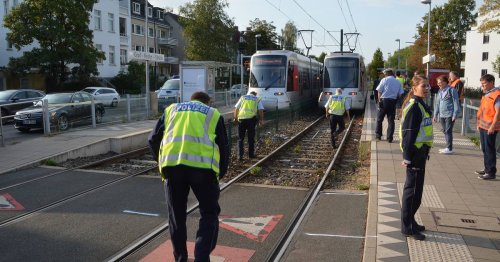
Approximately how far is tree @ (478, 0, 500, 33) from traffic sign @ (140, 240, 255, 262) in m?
37.2

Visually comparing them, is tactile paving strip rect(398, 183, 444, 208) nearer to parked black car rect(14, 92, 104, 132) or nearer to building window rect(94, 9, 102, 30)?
parked black car rect(14, 92, 104, 132)

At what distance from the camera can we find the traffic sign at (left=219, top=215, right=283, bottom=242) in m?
5.88

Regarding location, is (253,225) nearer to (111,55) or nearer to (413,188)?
(413,188)

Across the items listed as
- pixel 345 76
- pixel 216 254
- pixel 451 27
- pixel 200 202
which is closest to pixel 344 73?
pixel 345 76

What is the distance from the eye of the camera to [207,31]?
56.7 meters

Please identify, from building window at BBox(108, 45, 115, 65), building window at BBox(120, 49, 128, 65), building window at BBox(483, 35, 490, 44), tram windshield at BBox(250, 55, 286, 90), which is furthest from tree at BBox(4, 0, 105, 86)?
building window at BBox(483, 35, 490, 44)

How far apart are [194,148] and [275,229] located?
226cm

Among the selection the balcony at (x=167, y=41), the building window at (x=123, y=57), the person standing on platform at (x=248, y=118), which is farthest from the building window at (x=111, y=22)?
the person standing on platform at (x=248, y=118)

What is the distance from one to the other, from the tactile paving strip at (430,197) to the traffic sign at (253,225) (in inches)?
82.3

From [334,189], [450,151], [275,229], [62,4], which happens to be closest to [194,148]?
[275,229]

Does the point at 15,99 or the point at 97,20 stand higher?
the point at 97,20

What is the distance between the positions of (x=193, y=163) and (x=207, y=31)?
5389 cm

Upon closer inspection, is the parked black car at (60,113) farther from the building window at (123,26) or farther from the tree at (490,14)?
the building window at (123,26)

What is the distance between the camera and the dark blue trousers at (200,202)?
171 inches
